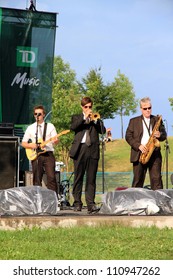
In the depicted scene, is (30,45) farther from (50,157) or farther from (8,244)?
(8,244)

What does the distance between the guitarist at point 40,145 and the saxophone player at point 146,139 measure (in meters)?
1.17

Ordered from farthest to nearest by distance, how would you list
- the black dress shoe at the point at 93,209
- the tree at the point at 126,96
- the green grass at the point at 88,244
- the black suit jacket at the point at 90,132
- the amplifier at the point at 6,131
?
the tree at the point at 126,96 → the amplifier at the point at 6,131 → the black suit jacket at the point at 90,132 → the black dress shoe at the point at 93,209 → the green grass at the point at 88,244

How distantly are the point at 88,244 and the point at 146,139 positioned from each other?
3.78 meters

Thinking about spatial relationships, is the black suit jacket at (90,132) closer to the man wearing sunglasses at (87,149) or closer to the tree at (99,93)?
the man wearing sunglasses at (87,149)

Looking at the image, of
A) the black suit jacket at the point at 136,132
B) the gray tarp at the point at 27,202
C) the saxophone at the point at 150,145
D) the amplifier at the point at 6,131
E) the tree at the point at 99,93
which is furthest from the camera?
the tree at the point at 99,93

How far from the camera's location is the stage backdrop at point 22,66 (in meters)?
14.7

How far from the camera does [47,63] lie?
1498 centimetres

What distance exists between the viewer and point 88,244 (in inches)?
307

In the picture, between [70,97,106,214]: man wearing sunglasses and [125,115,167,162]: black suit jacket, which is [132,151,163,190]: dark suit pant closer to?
[125,115,167,162]: black suit jacket

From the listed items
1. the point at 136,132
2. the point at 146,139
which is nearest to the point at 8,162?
the point at 136,132

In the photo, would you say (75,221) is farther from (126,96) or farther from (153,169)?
(126,96)

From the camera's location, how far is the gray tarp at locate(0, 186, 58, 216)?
33.7 feet

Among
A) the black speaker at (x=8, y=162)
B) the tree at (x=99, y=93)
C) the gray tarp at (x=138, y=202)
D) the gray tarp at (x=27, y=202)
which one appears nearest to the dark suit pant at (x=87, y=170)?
the gray tarp at (x=138, y=202)

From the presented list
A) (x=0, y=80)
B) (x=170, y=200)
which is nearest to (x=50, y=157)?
(x=170, y=200)
